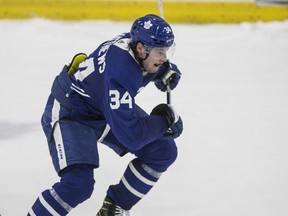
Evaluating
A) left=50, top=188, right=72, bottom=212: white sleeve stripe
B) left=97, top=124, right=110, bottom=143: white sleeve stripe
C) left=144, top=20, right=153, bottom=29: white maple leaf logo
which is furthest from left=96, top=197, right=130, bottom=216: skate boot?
left=144, top=20, right=153, bottom=29: white maple leaf logo

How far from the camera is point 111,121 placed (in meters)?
2.58

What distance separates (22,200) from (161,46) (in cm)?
117

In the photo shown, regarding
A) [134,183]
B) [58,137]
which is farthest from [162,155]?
[58,137]

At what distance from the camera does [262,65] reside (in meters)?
5.36

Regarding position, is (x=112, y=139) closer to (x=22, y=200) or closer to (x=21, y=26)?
(x=22, y=200)

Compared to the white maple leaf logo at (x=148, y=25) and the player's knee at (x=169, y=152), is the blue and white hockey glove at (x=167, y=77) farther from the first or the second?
the white maple leaf logo at (x=148, y=25)

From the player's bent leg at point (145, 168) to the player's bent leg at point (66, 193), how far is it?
1.02ft

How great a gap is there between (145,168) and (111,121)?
40cm

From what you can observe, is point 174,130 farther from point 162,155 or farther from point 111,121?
point 111,121

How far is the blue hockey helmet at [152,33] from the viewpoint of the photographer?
2.60 m

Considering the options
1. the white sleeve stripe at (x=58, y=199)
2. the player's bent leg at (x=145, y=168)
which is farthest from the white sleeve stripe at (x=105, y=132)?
the white sleeve stripe at (x=58, y=199)

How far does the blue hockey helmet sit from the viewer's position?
2604mm

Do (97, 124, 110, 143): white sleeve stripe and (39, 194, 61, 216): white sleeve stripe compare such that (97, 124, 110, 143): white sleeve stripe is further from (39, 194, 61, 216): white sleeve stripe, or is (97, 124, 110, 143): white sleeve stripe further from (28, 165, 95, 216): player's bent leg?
(39, 194, 61, 216): white sleeve stripe

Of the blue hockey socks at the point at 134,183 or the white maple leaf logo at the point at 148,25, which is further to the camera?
the blue hockey socks at the point at 134,183
